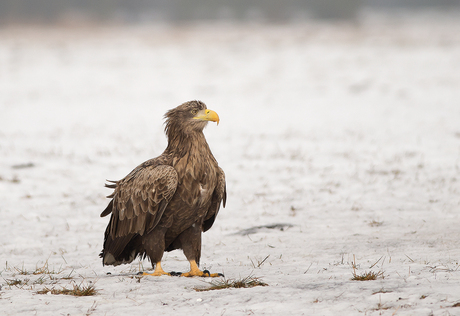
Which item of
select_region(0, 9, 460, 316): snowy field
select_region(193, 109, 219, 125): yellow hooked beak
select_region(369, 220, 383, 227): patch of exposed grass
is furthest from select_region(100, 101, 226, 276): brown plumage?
select_region(369, 220, 383, 227): patch of exposed grass

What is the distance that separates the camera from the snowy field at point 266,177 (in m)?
4.84

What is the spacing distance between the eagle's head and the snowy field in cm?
168

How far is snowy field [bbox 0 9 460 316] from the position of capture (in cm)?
484

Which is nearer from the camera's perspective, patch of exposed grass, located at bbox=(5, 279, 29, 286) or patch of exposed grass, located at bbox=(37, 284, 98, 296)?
patch of exposed grass, located at bbox=(37, 284, 98, 296)

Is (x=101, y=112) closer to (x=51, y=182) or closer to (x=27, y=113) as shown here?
(x=27, y=113)

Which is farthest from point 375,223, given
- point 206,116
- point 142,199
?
point 142,199

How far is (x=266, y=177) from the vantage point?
37.6 feet

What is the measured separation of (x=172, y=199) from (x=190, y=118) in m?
0.96

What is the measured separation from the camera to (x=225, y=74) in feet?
94.4

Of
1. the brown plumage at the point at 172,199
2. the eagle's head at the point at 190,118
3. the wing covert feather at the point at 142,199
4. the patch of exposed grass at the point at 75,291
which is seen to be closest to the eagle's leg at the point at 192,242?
the brown plumage at the point at 172,199

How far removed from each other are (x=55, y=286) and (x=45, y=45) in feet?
120

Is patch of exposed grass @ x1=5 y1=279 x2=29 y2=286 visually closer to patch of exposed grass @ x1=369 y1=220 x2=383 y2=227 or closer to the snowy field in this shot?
the snowy field

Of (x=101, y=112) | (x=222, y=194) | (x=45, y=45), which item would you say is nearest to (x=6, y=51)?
(x=45, y=45)

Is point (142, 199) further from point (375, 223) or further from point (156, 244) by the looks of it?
point (375, 223)
